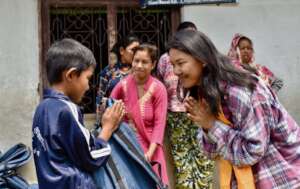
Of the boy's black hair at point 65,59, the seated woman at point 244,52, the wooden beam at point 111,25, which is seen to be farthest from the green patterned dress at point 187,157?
the boy's black hair at point 65,59

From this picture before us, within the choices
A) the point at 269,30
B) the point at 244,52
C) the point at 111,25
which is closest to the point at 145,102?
the point at 111,25

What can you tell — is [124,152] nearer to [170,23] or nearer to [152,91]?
[152,91]

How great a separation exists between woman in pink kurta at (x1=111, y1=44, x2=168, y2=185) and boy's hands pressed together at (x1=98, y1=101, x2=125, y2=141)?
74.4 inches

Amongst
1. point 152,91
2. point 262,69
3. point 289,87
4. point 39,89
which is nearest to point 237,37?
point 262,69

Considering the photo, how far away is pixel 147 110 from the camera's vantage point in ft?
15.1

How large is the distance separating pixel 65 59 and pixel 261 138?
3.06 feet

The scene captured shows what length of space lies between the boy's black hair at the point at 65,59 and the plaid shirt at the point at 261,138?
0.67 m

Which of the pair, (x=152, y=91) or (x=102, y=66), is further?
(x=102, y=66)

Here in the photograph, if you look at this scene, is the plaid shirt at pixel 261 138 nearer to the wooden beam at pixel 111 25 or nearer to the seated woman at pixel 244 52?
the seated woman at pixel 244 52

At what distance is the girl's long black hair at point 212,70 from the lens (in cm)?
227

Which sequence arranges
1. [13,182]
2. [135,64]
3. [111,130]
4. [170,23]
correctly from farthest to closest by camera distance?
1. [170,23]
2. [13,182]
3. [135,64]
4. [111,130]

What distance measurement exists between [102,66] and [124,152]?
9.90 feet

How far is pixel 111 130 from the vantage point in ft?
8.54

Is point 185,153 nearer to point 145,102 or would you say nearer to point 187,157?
point 187,157
